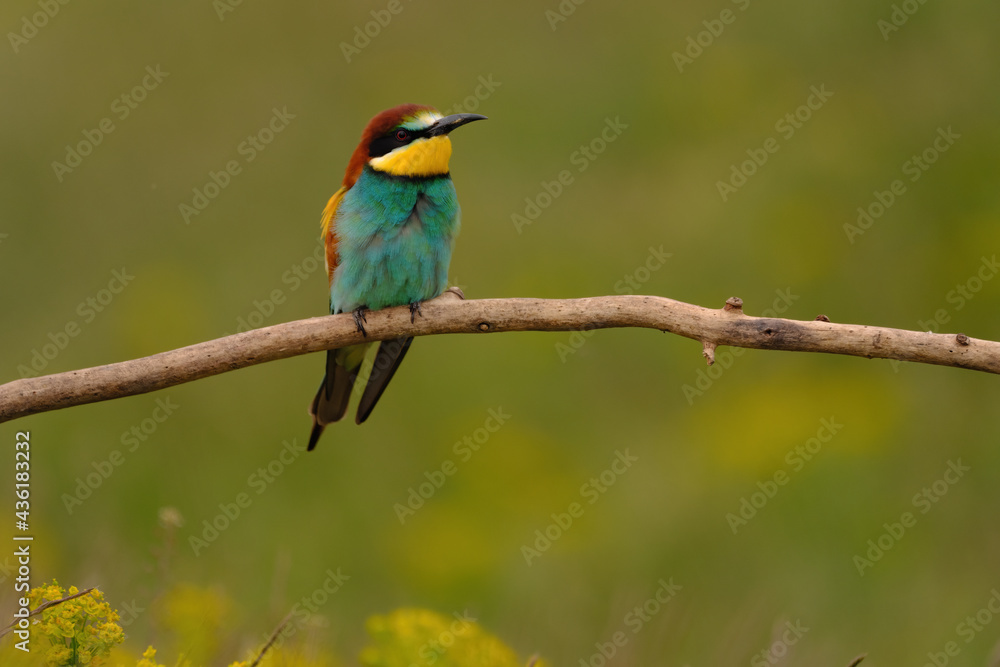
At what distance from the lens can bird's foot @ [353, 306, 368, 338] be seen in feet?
6.96

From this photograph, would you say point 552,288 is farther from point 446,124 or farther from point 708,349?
point 708,349

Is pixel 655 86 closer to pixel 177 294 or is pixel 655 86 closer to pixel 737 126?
pixel 737 126

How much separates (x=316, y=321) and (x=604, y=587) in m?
2.12

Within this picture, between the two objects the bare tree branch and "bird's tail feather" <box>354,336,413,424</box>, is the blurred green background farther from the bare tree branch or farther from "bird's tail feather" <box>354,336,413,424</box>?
the bare tree branch

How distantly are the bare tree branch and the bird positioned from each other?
1.86ft

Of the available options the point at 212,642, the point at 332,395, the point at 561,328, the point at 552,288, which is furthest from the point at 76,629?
the point at 552,288

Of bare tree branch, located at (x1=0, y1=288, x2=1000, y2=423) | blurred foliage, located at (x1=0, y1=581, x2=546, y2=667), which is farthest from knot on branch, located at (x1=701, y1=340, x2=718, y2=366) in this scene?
blurred foliage, located at (x1=0, y1=581, x2=546, y2=667)

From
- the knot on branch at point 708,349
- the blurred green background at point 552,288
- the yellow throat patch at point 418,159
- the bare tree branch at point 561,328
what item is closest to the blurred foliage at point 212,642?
the bare tree branch at point 561,328

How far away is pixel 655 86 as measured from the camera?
5301mm

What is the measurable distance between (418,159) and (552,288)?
200 cm

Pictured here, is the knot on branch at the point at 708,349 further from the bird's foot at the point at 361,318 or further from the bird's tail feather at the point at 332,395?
the bird's tail feather at the point at 332,395

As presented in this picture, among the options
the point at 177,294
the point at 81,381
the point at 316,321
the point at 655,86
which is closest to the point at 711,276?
the point at 655,86

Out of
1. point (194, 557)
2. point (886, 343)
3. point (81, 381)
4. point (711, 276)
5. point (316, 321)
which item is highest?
point (711, 276)

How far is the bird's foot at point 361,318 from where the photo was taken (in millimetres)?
2122
